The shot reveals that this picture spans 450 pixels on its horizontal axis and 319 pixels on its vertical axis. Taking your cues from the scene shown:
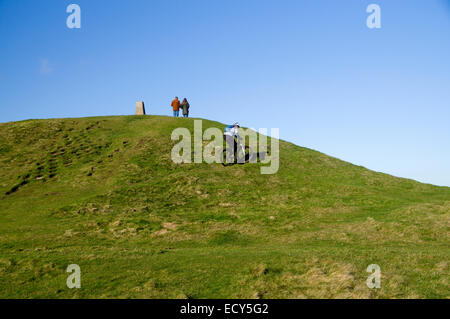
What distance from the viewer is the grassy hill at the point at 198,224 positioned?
Result: 12.9 meters

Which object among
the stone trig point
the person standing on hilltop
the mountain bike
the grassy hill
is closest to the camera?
the grassy hill

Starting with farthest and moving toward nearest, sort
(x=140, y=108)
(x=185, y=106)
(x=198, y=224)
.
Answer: (x=140, y=108), (x=185, y=106), (x=198, y=224)

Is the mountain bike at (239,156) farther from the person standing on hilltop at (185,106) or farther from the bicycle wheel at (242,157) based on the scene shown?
the person standing on hilltop at (185,106)

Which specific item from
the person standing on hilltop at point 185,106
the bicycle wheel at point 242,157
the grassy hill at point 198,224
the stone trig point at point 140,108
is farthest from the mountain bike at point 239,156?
the stone trig point at point 140,108

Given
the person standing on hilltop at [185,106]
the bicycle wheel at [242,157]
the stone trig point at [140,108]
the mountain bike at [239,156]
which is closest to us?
the mountain bike at [239,156]

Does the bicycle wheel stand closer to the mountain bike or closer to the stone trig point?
the mountain bike

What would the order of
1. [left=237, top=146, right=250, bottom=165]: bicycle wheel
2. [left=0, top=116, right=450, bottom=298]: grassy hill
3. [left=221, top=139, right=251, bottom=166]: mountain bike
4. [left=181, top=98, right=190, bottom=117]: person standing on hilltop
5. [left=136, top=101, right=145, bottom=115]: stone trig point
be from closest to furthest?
[left=0, top=116, right=450, bottom=298]: grassy hill → [left=221, top=139, right=251, bottom=166]: mountain bike → [left=237, top=146, right=250, bottom=165]: bicycle wheel → [left=181, top=98, right=190, bottom=117]: person standing on hilltop → [left=136, top=101, right=145, bottom=115]: stone trig point

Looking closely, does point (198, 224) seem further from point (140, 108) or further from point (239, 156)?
point (140, 108)

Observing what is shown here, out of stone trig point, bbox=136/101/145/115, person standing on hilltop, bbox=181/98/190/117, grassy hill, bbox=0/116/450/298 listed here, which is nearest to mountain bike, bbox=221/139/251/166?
grassy hill, bbox=0/116/450/298

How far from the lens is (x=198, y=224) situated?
23.3m

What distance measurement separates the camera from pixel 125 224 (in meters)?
23.1

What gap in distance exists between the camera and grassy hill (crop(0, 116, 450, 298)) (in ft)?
42.4

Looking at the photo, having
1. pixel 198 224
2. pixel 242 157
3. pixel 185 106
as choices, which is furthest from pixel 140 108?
pixel 198 224
